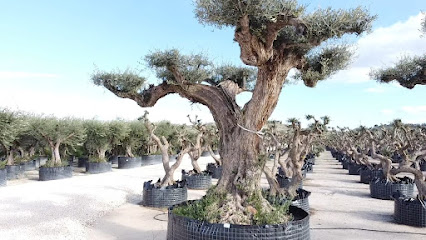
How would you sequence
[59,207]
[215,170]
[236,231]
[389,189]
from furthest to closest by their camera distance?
[215,170] < [389,189] < [59,207] < [236,231]

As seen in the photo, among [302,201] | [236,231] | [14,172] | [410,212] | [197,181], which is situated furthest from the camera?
[14,172]

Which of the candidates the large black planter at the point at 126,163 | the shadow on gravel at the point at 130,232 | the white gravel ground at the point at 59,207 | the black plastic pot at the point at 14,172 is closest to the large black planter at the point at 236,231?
the shadow on gravel at the point at 130,232

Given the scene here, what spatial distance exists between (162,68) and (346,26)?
3.49 meters

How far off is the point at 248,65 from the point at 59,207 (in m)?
6.68

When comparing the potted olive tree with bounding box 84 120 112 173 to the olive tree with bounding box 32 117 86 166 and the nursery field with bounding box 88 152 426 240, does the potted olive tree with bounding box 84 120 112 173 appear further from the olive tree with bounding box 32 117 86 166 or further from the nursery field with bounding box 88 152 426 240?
the nursery field with bounding box 88 152 426 240

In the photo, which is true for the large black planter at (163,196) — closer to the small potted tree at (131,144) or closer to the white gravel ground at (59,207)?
the white gravel ground at (59,207)

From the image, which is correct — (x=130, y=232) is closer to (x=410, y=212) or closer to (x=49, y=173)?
(x=410, y=212)

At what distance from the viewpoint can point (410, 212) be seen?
770cm

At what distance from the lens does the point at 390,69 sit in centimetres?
939

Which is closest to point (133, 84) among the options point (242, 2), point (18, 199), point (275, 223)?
point (242, 2)

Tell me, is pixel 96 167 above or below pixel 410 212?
above

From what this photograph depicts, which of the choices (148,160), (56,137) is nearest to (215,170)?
(56,137)

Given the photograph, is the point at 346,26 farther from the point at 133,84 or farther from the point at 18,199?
the point at 18,199

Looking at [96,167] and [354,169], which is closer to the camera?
[354,169]
